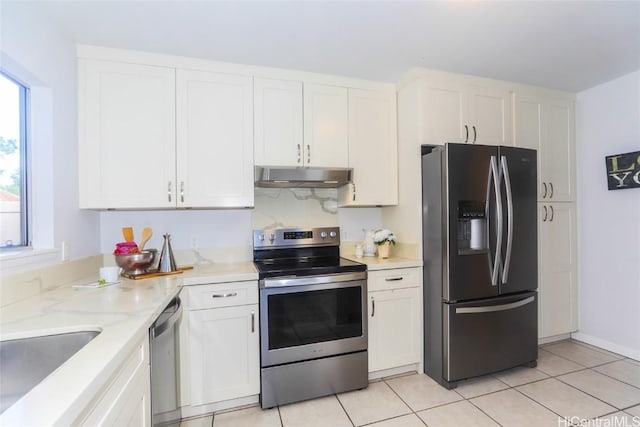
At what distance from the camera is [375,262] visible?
7.61 feet

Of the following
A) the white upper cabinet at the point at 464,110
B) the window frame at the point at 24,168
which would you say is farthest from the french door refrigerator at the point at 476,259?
the window frame at the point at 24,168

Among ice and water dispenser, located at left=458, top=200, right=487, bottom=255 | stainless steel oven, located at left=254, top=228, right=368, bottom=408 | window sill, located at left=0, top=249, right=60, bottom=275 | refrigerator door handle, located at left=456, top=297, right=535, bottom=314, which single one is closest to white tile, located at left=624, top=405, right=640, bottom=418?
refrigerator door handle, located at left=456, top=297, right=535, bottom=314

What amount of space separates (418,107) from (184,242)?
211 centimetres

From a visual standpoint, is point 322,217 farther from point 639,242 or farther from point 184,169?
point 639,242

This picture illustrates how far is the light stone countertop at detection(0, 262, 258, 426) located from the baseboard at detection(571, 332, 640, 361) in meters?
3.16

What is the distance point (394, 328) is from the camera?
229cm

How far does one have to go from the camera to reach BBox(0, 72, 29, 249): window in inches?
59.3

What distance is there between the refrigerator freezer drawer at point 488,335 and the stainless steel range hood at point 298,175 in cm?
→ 122

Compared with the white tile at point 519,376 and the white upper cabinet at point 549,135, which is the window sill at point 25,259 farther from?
the white upper cabinet at point 549,135

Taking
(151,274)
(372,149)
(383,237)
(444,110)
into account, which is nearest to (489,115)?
(444,110)

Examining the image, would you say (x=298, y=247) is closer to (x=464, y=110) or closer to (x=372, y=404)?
(x=372, y=404)

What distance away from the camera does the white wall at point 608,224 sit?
→ 2.54 m

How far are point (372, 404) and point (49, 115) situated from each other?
2.59 m

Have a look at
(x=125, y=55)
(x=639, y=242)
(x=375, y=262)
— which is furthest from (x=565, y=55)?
(x=125, y=55)
